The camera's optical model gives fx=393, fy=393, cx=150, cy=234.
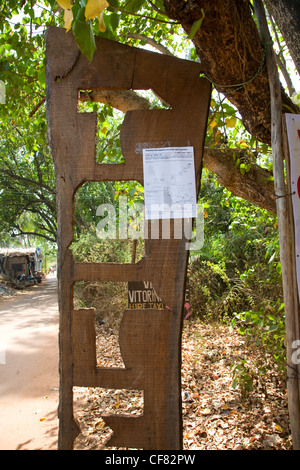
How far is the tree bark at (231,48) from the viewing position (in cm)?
186

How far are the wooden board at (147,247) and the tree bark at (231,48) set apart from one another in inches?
4.6

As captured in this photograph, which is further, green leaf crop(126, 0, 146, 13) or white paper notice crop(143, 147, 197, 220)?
white paper notice crop(143, 147, 197, 220)

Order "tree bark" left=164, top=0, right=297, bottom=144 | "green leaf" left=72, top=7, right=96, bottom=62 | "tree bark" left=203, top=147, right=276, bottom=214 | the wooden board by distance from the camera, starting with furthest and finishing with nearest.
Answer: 1. "tree bark" left=203, top=147, right=276, bottom=214
2. the wooden board
3. "tree bark" left=164, top=0, right=297, bottom=144
4. "green leaf" left=72, top=7, right=96, bottom=62

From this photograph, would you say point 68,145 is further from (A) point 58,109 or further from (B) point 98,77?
(B) point 98,77

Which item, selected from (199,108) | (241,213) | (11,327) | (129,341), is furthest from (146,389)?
(11,327)

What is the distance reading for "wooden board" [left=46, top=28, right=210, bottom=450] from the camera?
78.7 inches

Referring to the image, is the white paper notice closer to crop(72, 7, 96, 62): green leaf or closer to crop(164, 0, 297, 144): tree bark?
crop(164, 0, 297, 144): tree bark

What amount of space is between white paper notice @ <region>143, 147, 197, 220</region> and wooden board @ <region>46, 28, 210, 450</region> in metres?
0.04

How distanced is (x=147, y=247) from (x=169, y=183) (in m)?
0.36

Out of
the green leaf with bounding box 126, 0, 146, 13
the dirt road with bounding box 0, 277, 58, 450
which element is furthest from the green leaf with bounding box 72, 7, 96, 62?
the dirt road with bounding box 0, 277, 58, 450
